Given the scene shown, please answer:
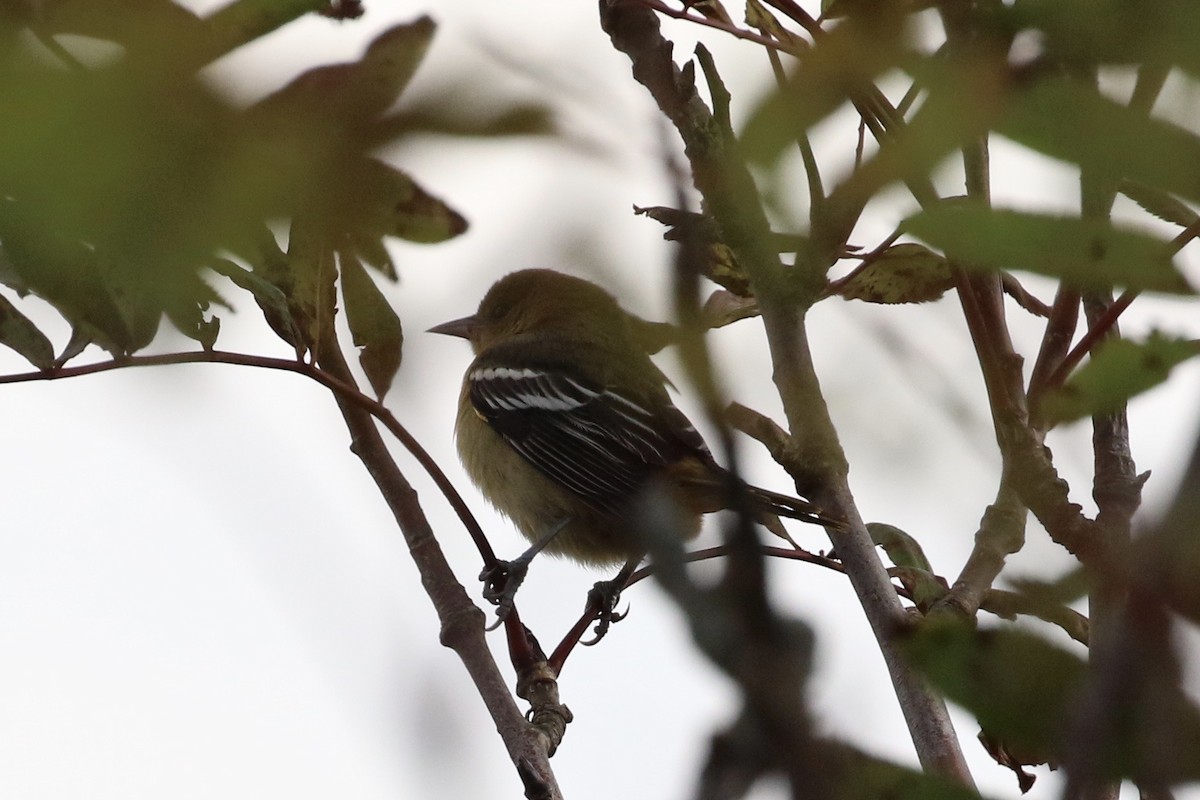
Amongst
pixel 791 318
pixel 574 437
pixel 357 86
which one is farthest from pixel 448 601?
pixel 574 437

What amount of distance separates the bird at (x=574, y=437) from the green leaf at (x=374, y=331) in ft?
6.36

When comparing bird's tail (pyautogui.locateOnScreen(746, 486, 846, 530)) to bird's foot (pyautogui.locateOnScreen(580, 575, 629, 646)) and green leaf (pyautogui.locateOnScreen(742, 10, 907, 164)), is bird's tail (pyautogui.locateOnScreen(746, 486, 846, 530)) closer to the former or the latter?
bird's foot (pyautogui.locateOnScreen(580, 575, 629, 646))

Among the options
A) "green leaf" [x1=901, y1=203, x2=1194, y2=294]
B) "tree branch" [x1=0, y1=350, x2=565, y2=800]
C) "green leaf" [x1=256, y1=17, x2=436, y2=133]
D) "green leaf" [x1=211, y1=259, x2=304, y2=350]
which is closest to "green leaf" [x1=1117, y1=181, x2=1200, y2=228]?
"green leaf" [x1=901, y1=203, x2=1194, y2=294]

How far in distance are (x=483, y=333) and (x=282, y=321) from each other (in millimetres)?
4435

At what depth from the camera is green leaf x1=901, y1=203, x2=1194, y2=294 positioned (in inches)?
30.8

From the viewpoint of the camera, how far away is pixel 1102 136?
2.30 feet

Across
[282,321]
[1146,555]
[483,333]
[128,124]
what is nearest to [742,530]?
[1146,555]

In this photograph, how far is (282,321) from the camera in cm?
193

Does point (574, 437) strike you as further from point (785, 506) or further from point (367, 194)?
point (367, 194)

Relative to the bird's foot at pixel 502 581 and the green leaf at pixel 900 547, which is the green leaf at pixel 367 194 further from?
the bird's foot at pixel 502 581

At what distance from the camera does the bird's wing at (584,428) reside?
4.64 m

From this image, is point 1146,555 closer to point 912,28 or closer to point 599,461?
point 912,28

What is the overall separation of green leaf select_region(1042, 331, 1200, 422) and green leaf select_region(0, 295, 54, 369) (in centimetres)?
141

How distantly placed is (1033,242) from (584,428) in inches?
164
